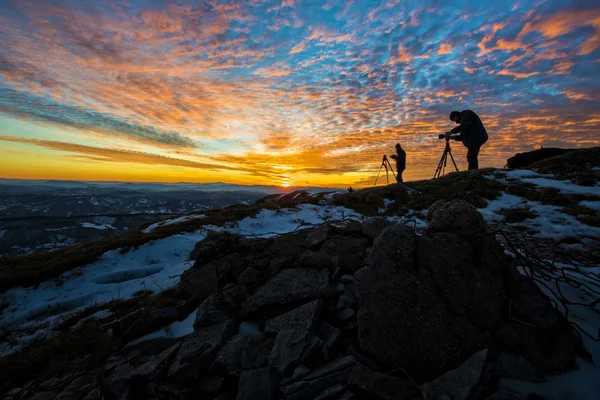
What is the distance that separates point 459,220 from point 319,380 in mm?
2789

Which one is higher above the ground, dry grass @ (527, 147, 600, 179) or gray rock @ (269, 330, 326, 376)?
dry grass @ (527, 147, 600, 179)

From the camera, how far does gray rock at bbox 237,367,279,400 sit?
8.61ft

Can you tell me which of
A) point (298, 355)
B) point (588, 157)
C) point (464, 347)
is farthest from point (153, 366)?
point (588, 157)

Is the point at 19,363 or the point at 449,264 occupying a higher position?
the point at 449,264

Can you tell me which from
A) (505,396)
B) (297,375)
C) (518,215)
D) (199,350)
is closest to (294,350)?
(297,375)

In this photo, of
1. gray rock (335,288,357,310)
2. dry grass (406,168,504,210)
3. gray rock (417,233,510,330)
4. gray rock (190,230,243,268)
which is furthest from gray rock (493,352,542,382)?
dry grass (406,168,504,210)

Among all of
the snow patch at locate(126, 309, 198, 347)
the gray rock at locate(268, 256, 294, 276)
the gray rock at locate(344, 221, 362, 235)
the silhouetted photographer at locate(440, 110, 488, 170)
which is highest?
the silhouetted photographer at locate(440, 110, 488, 170)

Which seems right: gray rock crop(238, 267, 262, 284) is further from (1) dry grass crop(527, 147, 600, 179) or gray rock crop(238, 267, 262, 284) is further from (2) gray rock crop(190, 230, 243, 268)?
(1) dry grass crop(527, 147, 600, 179)

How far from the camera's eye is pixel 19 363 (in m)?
4.39

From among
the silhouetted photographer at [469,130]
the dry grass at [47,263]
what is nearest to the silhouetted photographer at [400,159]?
the silhouetted photographer at [469,130]

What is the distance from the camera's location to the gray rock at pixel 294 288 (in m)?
4.02

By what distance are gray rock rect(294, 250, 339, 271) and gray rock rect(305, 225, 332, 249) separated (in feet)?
1.64

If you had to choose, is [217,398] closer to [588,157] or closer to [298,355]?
[298,355]

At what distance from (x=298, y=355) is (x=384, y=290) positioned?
1.30 m
